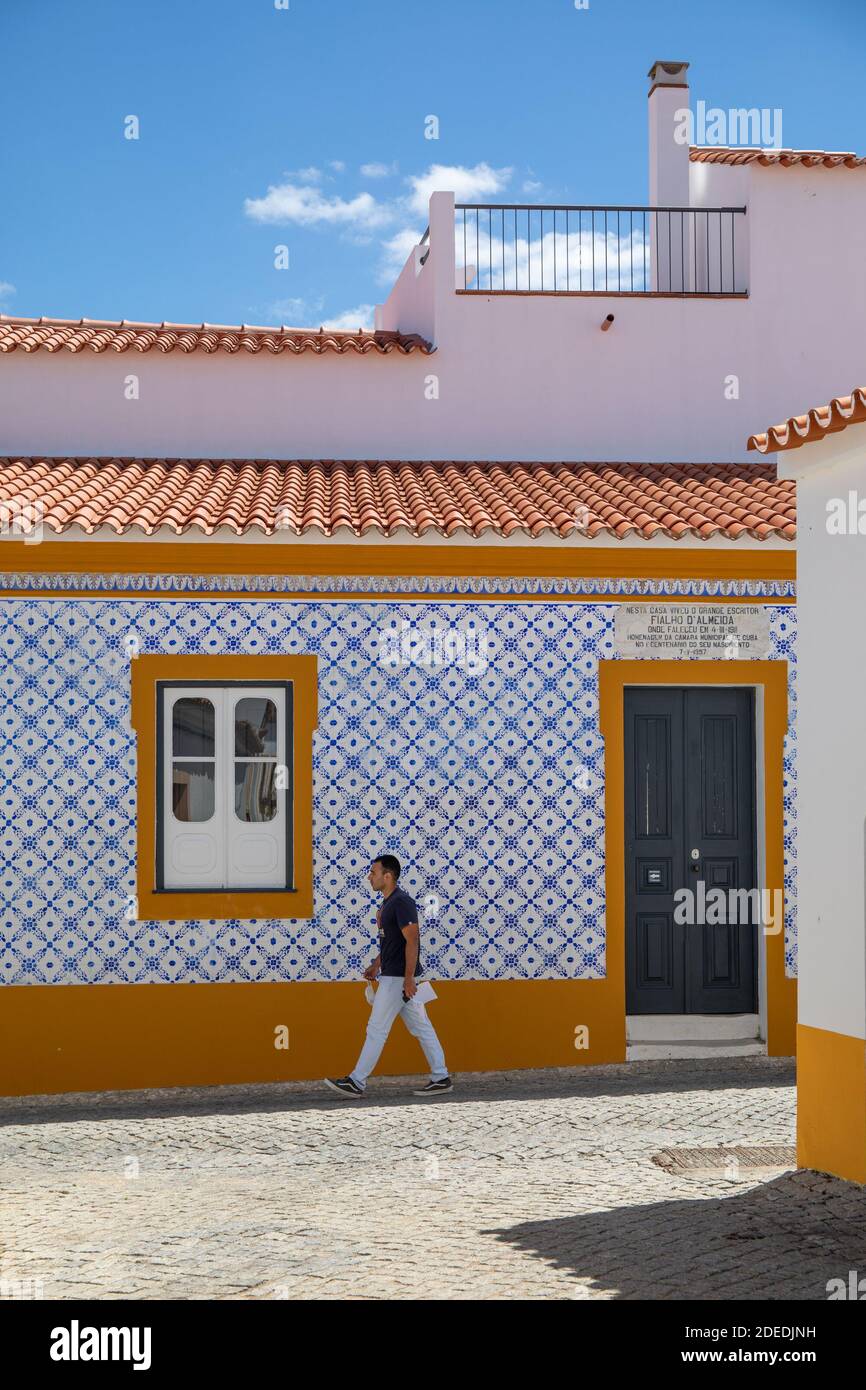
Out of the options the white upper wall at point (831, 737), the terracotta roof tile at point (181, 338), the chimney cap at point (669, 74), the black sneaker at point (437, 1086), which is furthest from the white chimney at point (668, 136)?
the black sneaker at point (437, 1086)

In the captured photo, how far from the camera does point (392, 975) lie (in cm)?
983

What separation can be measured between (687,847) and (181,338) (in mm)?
6341

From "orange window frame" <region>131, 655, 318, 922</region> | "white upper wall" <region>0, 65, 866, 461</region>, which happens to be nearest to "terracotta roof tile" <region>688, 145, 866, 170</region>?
"white upper wall" <region>0, 65, 866, 461</region>

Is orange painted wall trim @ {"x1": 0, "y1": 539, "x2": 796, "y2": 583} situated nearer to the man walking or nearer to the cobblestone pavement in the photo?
the man walking

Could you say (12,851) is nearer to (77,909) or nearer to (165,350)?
(77,909)

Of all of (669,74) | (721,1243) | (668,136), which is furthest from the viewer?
(669,74)

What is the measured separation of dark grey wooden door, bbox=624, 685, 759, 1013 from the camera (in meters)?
11.1

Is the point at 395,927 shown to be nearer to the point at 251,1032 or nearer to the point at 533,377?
the point at 251,1032

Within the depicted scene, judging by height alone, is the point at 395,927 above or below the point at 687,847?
below

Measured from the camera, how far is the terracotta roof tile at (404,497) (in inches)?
412

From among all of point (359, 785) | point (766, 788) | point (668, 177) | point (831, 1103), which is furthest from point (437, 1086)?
point (668, 177)
